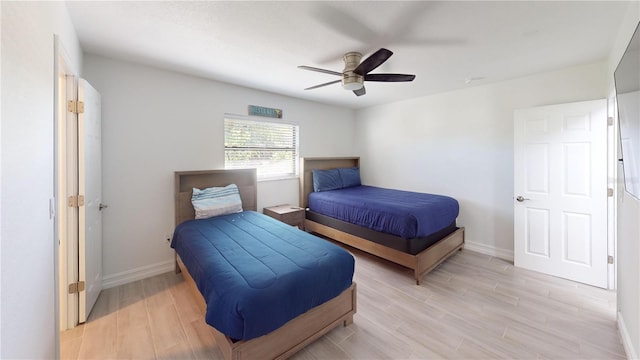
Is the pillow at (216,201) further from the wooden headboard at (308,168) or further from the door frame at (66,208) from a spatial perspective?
the wooden headboard at (308,168)

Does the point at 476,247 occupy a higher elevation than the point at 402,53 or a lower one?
lower

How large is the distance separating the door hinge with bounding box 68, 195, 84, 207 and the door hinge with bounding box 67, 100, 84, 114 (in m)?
0.69

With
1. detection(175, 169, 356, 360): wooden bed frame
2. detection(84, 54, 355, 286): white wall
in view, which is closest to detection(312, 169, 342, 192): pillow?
detection(84, 54, 355, 286): white wall

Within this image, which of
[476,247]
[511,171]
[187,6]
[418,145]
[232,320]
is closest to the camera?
[232,320]

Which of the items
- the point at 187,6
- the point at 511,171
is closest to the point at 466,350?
the point at 511,171

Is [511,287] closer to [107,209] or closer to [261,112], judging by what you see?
[261,112]

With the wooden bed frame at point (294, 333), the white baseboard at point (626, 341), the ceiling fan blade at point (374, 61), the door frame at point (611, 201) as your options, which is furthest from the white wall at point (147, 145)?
the door frame at point (611, 201)

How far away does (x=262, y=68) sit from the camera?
9.87 ft

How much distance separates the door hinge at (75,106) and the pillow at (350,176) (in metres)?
3.66

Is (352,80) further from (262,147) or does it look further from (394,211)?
(262,147)

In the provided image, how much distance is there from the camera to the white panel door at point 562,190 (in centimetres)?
276

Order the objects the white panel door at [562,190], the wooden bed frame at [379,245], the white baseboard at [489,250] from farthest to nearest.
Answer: the white baseboard at [489,250]
the wooden bed frame at [379,245]
the white panel door at [562,190]

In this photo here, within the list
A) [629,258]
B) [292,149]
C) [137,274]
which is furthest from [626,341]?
[137,274]

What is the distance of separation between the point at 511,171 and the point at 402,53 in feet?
7.58
